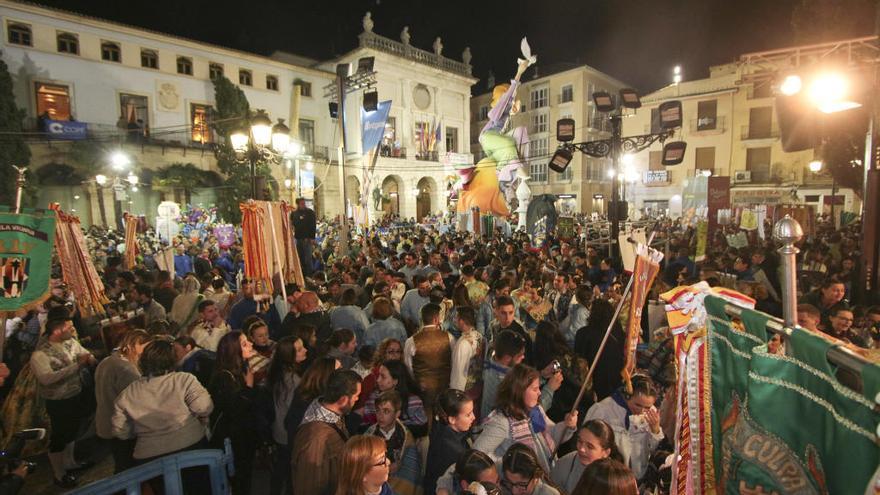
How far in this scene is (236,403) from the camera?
3.83m

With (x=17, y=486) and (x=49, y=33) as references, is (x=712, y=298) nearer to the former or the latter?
(x=17, y=486)

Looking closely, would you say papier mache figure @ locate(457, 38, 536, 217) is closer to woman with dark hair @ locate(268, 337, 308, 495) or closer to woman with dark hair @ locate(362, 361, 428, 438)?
woman with dark hair @ locate(362, 361, 428, 438)

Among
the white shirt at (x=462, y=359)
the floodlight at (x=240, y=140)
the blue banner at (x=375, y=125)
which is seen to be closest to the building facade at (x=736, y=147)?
the blue banner at (x=375, y=125)

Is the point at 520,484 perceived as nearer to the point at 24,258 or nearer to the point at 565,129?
the point at 24,258

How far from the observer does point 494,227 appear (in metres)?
19.4

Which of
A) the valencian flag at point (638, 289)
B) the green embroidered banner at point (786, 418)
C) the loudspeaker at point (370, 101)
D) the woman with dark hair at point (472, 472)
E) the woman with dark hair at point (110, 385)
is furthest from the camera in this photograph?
the loudspeaker at point (370, 101)

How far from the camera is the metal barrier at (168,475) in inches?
98.2

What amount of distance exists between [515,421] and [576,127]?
143 feet

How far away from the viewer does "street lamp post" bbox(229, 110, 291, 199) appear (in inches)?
306

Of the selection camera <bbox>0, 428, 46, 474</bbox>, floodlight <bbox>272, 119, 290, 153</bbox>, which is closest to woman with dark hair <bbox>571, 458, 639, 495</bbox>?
camera <bbox>0, 428, 46, 474</bbox>

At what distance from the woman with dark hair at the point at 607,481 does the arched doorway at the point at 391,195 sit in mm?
36969

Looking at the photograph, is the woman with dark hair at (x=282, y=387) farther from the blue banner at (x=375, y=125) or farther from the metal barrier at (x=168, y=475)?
the blue banner at (x=375, y=125)

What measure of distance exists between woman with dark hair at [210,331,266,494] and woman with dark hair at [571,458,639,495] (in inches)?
117

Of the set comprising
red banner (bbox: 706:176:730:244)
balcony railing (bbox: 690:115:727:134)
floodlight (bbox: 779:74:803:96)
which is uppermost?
balcony railing (bbox: 690:115:727:134)
